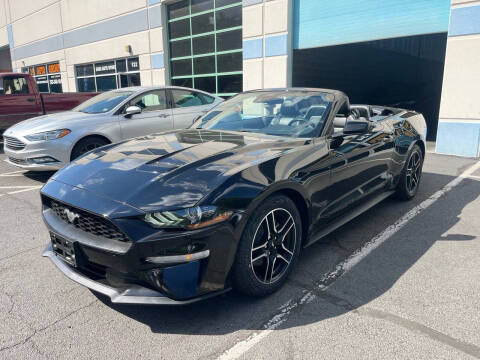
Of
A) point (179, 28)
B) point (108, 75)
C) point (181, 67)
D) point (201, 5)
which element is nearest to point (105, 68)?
point (108, 75)

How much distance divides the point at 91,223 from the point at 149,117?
4981 mm

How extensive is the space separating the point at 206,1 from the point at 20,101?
23.2ft

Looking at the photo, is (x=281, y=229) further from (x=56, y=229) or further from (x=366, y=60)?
(x=366, y=60)

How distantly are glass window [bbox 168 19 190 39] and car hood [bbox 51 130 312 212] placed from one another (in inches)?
465

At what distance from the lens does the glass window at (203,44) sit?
13438mm

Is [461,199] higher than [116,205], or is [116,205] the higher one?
[116,205]

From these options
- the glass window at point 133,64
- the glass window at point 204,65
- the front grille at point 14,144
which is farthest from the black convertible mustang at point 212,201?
the glass window at point 133,64

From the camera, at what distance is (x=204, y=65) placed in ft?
45.6

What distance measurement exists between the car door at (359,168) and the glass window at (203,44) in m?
10.2

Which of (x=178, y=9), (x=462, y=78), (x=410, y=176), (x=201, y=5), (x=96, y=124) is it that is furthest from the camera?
(x=178, y=9)

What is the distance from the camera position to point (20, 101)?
10.1m

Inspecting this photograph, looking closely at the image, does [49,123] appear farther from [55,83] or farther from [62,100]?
[55,83]

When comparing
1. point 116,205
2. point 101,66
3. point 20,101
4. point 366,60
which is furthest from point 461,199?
point 101,66

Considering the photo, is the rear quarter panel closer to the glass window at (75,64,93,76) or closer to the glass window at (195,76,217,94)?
the glass window at (195,76,217,94)
